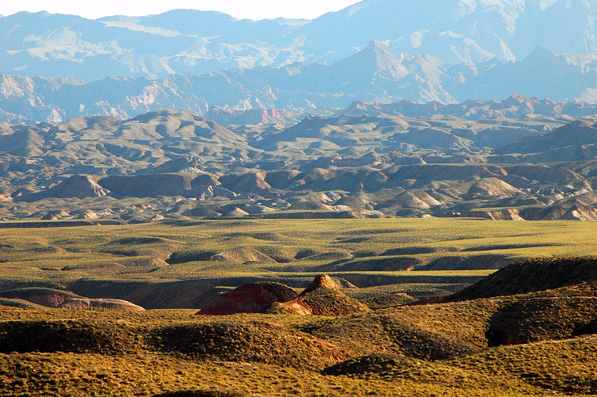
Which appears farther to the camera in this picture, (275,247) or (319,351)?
(275,247)

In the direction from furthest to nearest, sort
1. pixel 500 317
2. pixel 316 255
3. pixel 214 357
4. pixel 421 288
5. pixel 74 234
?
pixel 74 234, pixel 316 255, pixel 421 288, pixel 500 317, pixel 214 357

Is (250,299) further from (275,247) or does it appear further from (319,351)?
(275,247)

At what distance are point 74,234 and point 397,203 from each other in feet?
247

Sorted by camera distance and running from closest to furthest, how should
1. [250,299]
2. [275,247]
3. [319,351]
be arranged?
[319,351]
[250,299]
[275,247]

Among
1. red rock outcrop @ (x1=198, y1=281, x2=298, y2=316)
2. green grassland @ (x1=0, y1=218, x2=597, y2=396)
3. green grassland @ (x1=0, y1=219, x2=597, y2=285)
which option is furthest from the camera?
green grassland @ (x1=0, y1=219, x2=597, y2=285)

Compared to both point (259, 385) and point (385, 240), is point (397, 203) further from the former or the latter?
point (259, 385)

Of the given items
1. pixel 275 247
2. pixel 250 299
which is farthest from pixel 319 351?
pixel 275 247


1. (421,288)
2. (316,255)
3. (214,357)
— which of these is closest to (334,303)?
(214,357)

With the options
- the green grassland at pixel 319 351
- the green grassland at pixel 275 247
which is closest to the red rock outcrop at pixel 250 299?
the green grassland at pixel 319 351

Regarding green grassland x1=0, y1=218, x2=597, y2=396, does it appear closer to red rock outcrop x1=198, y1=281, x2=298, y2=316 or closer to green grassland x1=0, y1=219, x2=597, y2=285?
red rock outcrop x1=198, y1=281, x2=298, y2=316

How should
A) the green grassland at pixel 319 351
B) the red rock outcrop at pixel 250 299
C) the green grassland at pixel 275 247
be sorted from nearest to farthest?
the green grassland at pixel 319 351
the red rock outcrop at pixel 250 299
the green grassland at pixel 275 247

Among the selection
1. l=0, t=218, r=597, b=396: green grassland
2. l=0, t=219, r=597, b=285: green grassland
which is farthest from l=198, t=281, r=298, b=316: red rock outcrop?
l=0, t=219, r=597, b=285: green grassland

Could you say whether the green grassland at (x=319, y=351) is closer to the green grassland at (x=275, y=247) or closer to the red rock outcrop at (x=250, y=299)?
the red rock outcrop at (x=250, y=299)

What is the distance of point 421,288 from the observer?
253ft
